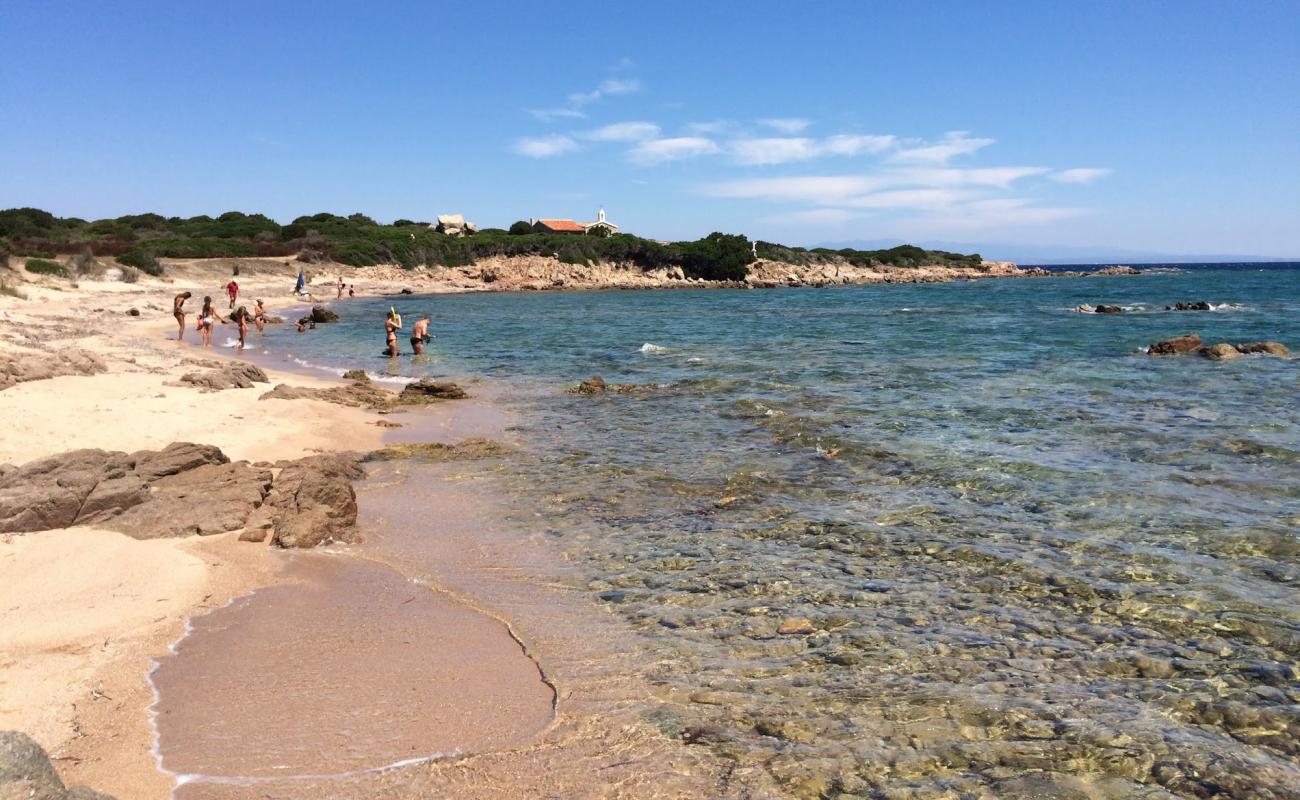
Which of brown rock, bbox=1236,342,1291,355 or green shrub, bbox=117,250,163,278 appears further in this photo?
green shrub, bbox=117,250,163,278

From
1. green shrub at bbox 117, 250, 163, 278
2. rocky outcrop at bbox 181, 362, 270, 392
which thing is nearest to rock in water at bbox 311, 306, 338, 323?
rocky outcrop at bbox 181, 362, 270, 392

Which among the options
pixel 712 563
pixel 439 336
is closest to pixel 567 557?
pixel 712 563

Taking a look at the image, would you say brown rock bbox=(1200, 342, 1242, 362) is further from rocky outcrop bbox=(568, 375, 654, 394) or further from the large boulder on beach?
the large boulder on beach

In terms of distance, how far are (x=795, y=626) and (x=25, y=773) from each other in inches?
175

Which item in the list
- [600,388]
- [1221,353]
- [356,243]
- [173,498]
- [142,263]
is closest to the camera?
[173,498]

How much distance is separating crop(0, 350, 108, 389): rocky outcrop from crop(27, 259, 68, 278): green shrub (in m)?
30.8

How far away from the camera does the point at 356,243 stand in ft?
263

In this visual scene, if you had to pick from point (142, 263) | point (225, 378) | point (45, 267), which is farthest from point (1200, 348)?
point (142, 263)

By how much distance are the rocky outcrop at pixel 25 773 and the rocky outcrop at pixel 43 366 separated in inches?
463

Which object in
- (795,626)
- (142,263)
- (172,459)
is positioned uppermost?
(142,263)

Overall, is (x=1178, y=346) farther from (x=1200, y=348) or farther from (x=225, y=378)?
(x=225, y=378)

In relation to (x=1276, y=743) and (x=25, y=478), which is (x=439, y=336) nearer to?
(x=25, y=478)

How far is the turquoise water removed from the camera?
4293 mm

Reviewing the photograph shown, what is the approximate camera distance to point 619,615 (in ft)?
19.7
